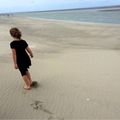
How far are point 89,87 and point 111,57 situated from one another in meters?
3.83

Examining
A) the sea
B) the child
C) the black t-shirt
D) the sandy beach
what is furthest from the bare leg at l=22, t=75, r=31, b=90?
the sea

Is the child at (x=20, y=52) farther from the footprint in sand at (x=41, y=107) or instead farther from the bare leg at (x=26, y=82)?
the footprint in sand at (x=41, y=107)

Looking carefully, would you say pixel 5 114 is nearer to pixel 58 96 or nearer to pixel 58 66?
pixel 58 96

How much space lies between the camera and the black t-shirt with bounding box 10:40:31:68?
6.67 metres

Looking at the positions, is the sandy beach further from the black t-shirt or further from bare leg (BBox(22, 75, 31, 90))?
the black t-shirt

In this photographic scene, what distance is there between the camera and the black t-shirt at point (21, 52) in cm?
667

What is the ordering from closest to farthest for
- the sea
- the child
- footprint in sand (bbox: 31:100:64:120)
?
Result: footprint in sand (bbox: 31:100:64:120), the child, the sea

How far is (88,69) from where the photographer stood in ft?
29.7

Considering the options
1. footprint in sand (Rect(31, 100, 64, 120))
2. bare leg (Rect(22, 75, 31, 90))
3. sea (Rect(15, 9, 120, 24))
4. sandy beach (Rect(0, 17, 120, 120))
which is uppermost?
bare leg (Rect(22, 75, 31, 90))

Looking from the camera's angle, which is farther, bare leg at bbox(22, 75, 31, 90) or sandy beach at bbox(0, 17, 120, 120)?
bare leg at bbox(22, 75, 31, 90)

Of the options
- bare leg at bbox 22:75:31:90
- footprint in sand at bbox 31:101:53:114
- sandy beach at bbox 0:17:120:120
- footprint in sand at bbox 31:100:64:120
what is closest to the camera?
footprint in sand at bbox 31:100:64:120

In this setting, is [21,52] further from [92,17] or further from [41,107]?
[92,17]

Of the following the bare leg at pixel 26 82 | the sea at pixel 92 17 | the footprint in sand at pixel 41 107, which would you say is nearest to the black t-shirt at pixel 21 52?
the bare leg at pixel 26 82

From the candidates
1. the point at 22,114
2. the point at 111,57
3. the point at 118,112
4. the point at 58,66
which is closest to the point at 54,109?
the point at 22,114
